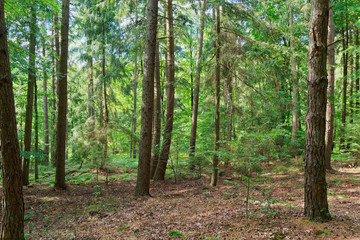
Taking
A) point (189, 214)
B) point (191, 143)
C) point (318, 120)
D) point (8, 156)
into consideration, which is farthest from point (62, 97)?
point (318, 120)

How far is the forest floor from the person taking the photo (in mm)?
4031

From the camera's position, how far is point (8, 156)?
11.5ft

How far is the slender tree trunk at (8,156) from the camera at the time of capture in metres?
3.46

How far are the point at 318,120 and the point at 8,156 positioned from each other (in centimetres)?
539

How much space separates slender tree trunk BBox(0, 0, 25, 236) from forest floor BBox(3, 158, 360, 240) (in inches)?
49.8

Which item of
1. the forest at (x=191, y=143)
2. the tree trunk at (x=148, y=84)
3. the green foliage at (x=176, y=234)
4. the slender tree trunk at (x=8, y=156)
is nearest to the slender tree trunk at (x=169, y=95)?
the forest at (x=191, y=143)

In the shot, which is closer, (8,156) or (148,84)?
(8,156)

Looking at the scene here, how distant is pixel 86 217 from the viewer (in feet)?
20.0

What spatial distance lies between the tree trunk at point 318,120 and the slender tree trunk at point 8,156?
16.9 ft

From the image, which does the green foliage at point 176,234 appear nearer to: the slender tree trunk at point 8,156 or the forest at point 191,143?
the forest at point 191,143

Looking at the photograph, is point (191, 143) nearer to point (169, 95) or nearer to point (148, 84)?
point (169, 95)

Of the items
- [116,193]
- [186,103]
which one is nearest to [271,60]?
[116,193]

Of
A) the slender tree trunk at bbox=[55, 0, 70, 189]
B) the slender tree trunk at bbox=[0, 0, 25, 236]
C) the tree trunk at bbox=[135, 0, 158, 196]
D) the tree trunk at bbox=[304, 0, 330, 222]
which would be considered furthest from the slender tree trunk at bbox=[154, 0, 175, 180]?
the slender tree trunk at bbox=[0, 0, 25, 236]

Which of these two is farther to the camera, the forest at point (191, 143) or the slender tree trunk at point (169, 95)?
the slender tree trunk at point (169, 95)
